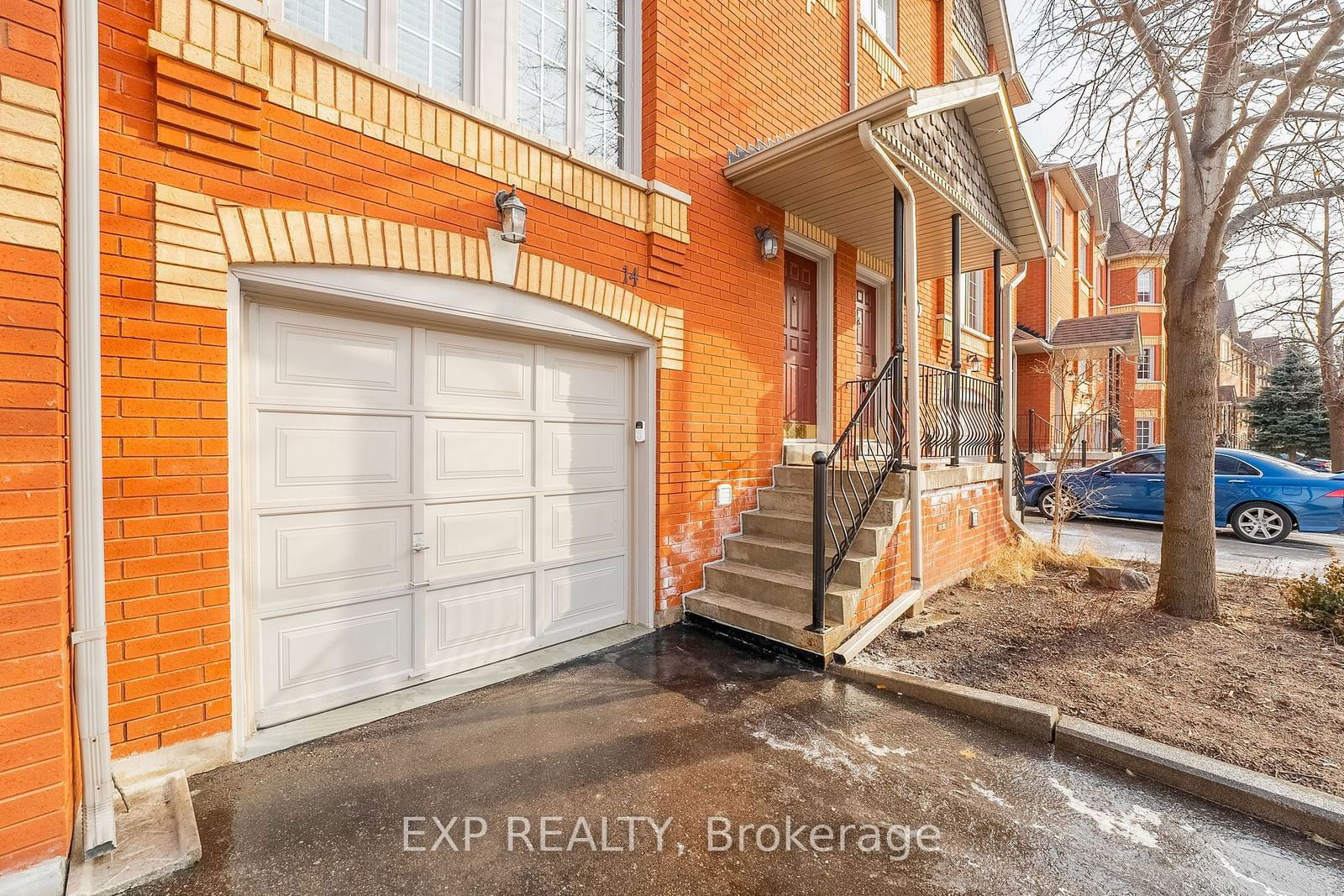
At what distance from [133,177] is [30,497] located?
1375mm

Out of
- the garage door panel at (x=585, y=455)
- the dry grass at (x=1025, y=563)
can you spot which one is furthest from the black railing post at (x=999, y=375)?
the garage door panel at (x=585, y=455)

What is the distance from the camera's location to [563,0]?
4070mm

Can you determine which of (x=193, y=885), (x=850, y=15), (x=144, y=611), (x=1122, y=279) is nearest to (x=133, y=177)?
(x=144, y=611)

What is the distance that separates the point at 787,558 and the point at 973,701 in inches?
63.2

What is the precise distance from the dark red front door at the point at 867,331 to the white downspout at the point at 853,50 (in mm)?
2122

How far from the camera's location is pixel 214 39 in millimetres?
2479

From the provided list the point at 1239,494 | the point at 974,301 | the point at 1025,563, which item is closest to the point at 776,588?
the point at 1025,563

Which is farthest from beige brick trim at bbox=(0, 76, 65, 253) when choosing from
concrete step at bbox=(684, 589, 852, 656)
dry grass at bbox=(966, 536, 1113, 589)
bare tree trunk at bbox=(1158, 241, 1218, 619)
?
bare tree trunk at bbox=(1158, 241, 1218, 619)

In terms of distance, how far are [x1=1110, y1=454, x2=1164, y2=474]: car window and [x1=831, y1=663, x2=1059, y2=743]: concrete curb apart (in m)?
8.12

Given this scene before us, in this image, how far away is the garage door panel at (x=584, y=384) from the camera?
156 inches

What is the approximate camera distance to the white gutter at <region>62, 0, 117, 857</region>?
1946 millimetres

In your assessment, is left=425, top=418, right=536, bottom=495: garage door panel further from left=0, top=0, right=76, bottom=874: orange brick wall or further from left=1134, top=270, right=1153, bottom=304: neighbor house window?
left=1134, top=270, right=1153, bottom=304: neighbor house window

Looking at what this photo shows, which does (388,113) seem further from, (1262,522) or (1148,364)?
(1148,364)

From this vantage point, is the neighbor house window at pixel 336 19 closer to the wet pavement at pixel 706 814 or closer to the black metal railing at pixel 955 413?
the wet pavement at pixel 706 814
